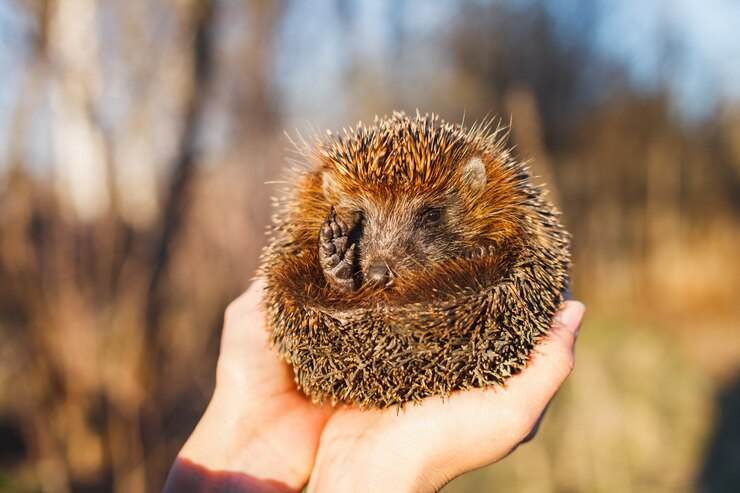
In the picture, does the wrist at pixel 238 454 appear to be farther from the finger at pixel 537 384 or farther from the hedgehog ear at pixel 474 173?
the hedgehog ear at pixel 474 173

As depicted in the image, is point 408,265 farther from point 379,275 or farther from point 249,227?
point 249,227

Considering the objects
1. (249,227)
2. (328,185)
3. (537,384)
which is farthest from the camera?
(249,227)

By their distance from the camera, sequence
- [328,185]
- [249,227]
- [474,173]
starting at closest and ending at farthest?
[474,173], [328,185], [249,227]

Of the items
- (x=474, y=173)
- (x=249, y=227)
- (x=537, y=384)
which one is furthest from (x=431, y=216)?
(x=249, y=227)

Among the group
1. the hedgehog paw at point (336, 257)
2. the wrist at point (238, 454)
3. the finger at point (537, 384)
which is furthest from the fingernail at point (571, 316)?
the wrist at point (238, 454)

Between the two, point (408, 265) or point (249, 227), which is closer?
point (408, 265)

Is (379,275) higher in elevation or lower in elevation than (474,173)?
lower
